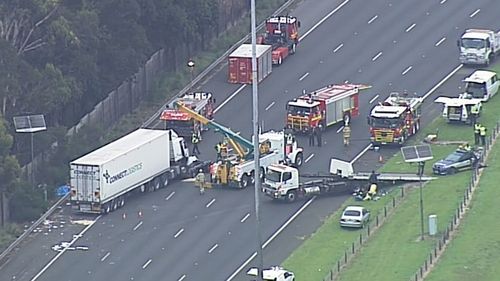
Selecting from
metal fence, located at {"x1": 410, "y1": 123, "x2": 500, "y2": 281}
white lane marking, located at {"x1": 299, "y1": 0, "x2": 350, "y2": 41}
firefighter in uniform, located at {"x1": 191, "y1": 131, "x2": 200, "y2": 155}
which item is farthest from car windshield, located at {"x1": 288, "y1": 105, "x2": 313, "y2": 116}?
white lane marking, located at {"x1": 299, "y1": 0, "x2": 350, "y2": 41}

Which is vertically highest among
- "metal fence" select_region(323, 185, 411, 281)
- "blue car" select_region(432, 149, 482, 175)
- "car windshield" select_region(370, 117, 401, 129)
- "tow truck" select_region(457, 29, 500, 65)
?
"tow truck" select_region(457, 29, 500, 65)

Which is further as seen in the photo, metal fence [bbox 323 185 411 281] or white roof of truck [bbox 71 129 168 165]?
white roof of truck [bbox 71 129 168 165]

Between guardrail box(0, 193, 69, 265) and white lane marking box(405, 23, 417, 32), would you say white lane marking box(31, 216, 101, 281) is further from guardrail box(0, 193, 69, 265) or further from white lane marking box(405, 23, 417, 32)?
white lane marking box(405, 23, 417, 32)

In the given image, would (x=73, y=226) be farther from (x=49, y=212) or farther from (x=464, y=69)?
(x=464, y=69)

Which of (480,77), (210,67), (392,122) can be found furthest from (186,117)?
(480,77)

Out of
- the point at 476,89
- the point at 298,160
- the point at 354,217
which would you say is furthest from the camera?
the point at 476,89

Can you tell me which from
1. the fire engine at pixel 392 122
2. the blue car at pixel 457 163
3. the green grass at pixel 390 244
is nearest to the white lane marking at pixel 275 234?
the green grass at pixel 390 244

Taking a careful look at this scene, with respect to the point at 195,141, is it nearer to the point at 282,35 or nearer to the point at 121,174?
the point at 121,174
